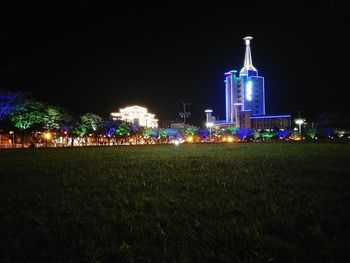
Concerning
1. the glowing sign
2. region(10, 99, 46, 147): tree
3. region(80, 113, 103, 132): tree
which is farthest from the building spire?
region(10, 99, 46, 147): tree

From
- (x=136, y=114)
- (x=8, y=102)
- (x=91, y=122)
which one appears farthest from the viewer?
(x=136, y=114)

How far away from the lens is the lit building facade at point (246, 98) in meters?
163

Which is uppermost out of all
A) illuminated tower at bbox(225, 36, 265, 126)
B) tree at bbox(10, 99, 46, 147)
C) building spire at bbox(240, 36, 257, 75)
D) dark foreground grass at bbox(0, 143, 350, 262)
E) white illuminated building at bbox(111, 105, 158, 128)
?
building spire at bbox(240, 36, 257, 75)

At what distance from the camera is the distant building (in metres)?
163

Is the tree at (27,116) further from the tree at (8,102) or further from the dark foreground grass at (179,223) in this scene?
the dark foreground grass at (179,223)

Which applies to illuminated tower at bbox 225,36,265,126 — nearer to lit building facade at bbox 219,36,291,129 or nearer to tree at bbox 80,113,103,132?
lit building facade at bbox 219,36,291,129

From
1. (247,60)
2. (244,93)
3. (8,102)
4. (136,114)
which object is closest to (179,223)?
(8,102)

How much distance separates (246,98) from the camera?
16762 cm

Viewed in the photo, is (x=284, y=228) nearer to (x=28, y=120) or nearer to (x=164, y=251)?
(x=164, y=251)

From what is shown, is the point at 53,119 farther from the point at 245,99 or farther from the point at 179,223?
the point at 245,99

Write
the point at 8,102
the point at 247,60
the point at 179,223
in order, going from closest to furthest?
the point at 179,223 < the point at 8,102 < the point at 247,60

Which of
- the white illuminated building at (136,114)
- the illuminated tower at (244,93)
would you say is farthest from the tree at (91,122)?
the illuminated tower at (244,93)

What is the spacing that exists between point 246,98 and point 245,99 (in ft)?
2.06

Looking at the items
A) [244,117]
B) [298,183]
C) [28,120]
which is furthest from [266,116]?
[298,183]
